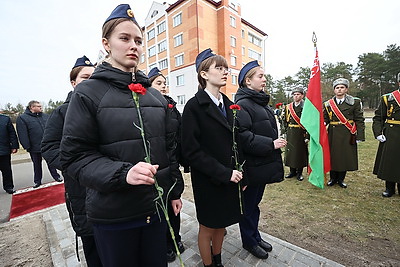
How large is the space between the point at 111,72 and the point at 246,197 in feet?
6.82

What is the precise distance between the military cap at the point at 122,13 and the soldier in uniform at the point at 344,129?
4707 millimetres

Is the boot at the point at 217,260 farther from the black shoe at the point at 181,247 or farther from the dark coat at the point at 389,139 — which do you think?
the dark coat at the point at 389,139

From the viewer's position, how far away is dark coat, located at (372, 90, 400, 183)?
12.7 feet

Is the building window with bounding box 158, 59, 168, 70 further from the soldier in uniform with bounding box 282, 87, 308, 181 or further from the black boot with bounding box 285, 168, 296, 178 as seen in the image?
the black boot with bounding box 285, 168, 296, 178

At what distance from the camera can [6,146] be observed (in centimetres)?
520

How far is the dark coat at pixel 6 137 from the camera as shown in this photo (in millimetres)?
5133

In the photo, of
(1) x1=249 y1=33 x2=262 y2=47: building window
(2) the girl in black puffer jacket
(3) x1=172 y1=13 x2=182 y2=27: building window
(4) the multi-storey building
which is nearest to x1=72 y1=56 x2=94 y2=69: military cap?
(2) the girl in black puffer jacket

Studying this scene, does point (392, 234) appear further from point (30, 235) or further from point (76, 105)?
point (30, 235)

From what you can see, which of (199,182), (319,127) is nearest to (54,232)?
(199,182)

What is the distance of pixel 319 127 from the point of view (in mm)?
3896

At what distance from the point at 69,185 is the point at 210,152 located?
4.34ft

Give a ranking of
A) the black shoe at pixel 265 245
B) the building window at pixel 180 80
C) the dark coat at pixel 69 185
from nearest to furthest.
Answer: the dark coat at pixel 69 185 < the black shoe at pixel 265 245 < the building window at pixel 180 80

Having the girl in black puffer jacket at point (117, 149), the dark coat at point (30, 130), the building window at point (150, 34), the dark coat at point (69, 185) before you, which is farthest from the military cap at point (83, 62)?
the building window at point (150, 34)

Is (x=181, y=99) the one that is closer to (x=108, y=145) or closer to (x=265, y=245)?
(x=265, y=245)
